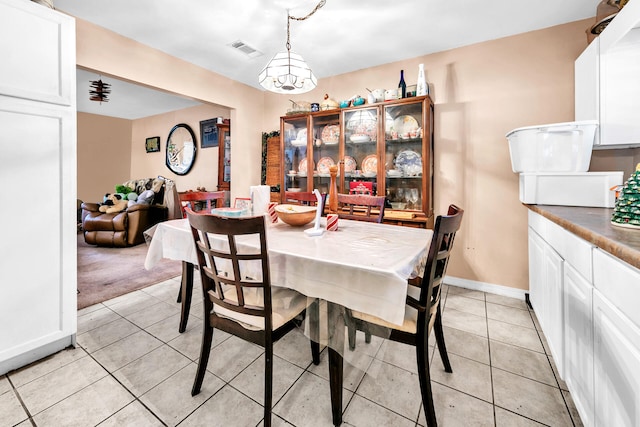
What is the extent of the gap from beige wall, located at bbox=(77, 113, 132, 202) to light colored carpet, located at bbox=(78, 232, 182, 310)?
285 cm

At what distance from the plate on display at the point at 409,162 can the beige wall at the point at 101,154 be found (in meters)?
6.82

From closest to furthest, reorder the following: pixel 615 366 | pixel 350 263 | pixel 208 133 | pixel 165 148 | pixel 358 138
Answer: pixel 615 366 < pixel 350 263 < pixel 358 138 < pixel 208 133 < pixel 165 148

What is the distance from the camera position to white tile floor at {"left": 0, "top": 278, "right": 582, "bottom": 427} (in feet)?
4.22

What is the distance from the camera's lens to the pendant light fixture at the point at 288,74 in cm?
187

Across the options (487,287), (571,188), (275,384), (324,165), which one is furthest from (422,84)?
(275,384)

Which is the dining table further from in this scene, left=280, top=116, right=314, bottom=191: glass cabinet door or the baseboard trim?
left=280, top=116, right=314, bottom=191: glass cabinet door

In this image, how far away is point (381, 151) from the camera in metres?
2.97

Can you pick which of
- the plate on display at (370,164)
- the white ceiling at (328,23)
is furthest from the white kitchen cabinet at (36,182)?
the plate on display at (370,164)

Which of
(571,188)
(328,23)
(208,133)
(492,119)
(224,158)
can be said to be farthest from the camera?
(208,133)

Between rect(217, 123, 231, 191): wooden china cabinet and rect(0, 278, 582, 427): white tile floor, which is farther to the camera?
rect(217, 123, 231, 191): wooden china cabinet

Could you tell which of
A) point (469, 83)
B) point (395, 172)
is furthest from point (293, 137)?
point (469, 83)

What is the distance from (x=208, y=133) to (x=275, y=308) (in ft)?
15.7

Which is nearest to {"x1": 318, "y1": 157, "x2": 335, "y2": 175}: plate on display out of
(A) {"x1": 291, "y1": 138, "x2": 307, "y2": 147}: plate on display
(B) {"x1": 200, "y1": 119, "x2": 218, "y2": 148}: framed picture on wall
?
(A) {"x1": 291, "y1": 138, "x2": 307, "y2": 147}: plate on display

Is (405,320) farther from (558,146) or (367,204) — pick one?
(558,146)
